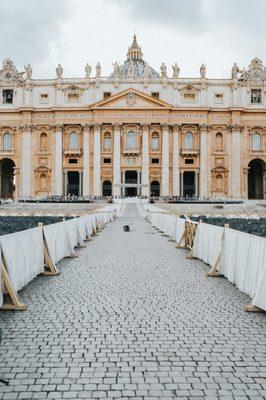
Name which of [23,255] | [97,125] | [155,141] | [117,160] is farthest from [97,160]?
[23,255]

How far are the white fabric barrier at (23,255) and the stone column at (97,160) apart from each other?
197 ft

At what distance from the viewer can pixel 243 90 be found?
239 ft

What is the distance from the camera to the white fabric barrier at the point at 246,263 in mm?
8117

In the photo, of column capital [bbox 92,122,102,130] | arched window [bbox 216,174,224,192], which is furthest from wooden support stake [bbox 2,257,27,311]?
arched window [bbox 216,174,224,192]

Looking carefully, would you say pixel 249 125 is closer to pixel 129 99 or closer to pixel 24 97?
pixel 129 99

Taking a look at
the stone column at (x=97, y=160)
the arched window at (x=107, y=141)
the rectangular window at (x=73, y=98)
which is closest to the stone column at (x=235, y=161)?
the arched window at (x=107, y=141)

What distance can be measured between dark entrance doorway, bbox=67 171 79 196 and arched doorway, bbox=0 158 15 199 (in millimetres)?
10659

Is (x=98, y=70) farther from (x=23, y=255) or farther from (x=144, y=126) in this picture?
(x=23, y=255)

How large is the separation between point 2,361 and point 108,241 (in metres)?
14.7

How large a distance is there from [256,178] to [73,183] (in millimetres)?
31214

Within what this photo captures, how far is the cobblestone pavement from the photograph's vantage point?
4.86 m

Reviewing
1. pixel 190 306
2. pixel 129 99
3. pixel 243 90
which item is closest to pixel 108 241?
pixel 190 306

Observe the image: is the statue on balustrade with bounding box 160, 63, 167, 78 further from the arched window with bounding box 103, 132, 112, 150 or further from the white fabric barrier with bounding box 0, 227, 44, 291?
the white fabric barrier with bounding box 0, 227, 44, 291

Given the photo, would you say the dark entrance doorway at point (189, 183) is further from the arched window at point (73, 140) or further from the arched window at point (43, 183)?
the arched window at point (43, 183)
